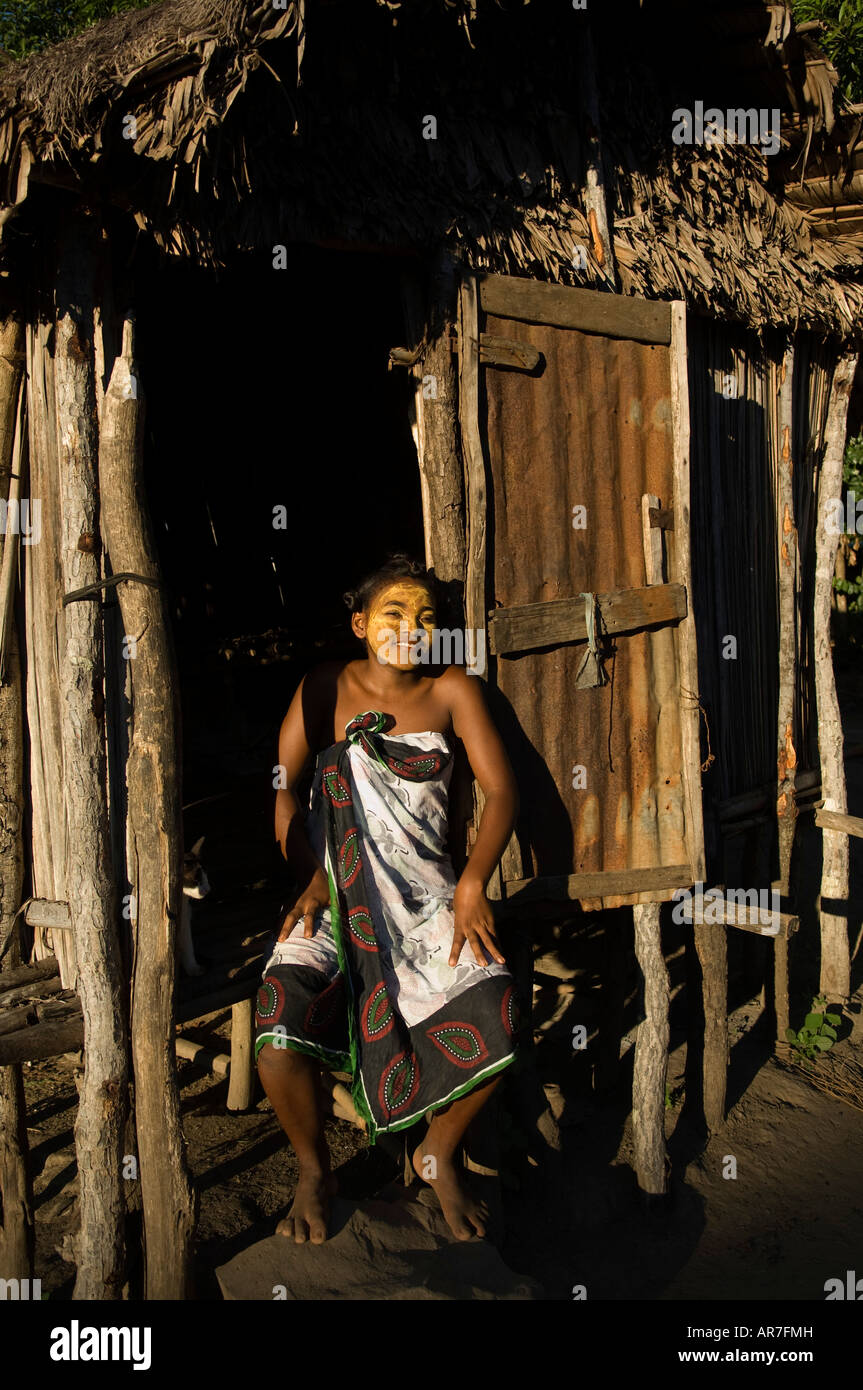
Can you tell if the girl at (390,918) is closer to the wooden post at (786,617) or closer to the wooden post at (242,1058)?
the wooden post at (242,1058)

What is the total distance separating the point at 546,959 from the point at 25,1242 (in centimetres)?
351

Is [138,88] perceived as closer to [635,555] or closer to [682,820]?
[635,555]

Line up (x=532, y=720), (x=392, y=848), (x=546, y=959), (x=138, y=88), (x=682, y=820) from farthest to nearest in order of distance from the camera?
(x=546, y=959) < (x=682, y=820) < (x=532, y=720) < (x=392, y=848) < (x=138, y=88)

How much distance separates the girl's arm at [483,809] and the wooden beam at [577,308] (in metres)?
1.38

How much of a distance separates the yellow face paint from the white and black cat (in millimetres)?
1132

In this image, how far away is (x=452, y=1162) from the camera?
351cm

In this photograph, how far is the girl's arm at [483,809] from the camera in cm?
355

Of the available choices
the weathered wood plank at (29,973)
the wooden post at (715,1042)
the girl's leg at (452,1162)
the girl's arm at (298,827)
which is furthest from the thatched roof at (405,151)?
the wooden post at (715,1042)

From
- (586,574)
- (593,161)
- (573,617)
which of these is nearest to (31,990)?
(573,617)

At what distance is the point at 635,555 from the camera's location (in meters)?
4.30

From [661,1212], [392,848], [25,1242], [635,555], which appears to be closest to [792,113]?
[635,555]

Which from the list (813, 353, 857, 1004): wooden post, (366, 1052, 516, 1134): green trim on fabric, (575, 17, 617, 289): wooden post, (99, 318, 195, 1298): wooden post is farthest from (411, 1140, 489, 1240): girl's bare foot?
(575, 17, 617, 289): wooden post

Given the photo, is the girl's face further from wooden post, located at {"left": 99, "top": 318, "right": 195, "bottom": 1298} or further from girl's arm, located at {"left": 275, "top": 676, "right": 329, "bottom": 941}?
wooden post, located at {"left": 99, "top": 318, "right": 195, "bottom": 1298}

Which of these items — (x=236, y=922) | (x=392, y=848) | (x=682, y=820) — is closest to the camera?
(x=392, y=848)
